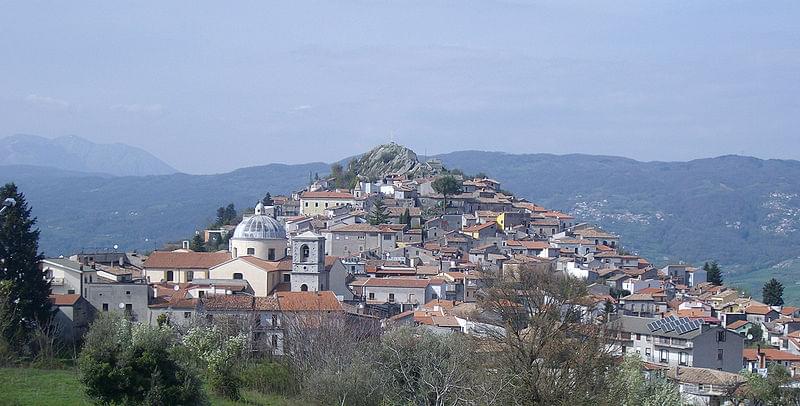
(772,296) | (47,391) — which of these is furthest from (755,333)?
(47,391)

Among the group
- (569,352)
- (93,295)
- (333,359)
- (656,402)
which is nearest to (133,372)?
(333,359)

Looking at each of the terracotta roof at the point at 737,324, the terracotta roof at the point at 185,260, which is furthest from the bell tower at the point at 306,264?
the terracotta roof at the point at 737,324

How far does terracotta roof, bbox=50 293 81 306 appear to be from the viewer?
3966cm

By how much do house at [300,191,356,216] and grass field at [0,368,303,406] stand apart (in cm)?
5719

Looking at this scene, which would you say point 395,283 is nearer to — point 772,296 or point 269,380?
point 269,380

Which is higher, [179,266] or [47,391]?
[179,266]

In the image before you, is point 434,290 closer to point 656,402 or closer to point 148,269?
point 148,269

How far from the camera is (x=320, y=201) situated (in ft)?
284

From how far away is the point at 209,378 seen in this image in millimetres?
27328

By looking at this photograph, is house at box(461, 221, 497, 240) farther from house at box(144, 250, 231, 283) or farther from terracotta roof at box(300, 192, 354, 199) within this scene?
house at box(144, 250, 231, 283)

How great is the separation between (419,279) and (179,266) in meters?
12.7

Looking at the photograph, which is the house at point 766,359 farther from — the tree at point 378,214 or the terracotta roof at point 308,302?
the tree at point 378,214

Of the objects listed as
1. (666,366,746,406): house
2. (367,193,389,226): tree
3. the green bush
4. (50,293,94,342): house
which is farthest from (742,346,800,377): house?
(367,193,389,226): tree

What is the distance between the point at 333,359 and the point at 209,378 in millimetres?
3416
